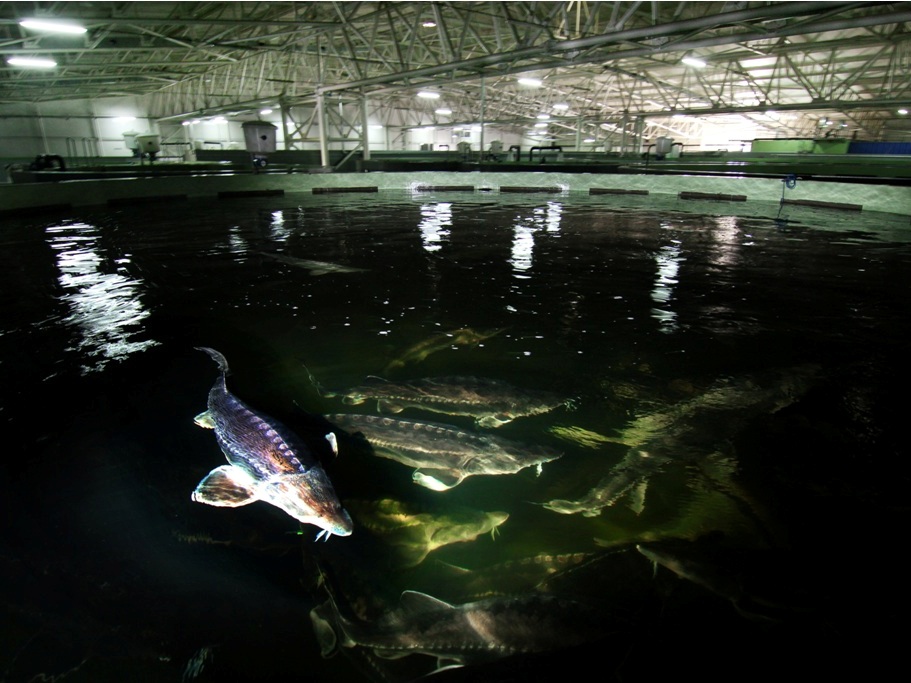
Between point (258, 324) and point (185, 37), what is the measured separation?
20006 millimetres

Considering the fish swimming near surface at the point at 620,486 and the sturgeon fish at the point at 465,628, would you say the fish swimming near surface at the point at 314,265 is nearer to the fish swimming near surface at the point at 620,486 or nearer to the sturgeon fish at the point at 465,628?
the fish swimming near surface at the point at 620,486

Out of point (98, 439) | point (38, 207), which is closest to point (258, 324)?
point (98, 439)

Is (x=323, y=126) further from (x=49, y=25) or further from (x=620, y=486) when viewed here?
(x=620, y=486)

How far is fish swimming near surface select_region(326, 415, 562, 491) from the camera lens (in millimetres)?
2322

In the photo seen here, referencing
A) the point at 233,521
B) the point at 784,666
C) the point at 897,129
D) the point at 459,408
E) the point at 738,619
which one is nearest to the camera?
the point at 784,666

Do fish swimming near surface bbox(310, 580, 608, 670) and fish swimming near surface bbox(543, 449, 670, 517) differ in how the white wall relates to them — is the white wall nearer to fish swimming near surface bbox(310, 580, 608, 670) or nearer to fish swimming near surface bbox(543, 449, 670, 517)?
fish swimming near surface bbox(310, 580, 608, 670)

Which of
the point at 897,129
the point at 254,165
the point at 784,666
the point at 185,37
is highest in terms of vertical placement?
the point at 185,37

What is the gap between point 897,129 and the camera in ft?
105

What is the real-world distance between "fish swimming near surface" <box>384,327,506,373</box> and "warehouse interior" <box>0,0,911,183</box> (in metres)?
8.96

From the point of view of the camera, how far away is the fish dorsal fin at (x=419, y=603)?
5.33 ft

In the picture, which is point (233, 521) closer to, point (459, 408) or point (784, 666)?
point (459, 408)

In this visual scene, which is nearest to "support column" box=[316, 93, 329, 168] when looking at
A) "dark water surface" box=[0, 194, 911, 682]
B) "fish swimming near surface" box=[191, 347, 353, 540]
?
"dark water surface" box=[0, 194, 911, 682]

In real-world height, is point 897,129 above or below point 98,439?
above

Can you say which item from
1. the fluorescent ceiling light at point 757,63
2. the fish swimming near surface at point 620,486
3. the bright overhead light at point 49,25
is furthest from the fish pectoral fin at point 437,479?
the fluorescent ceiling light at point 757,63
